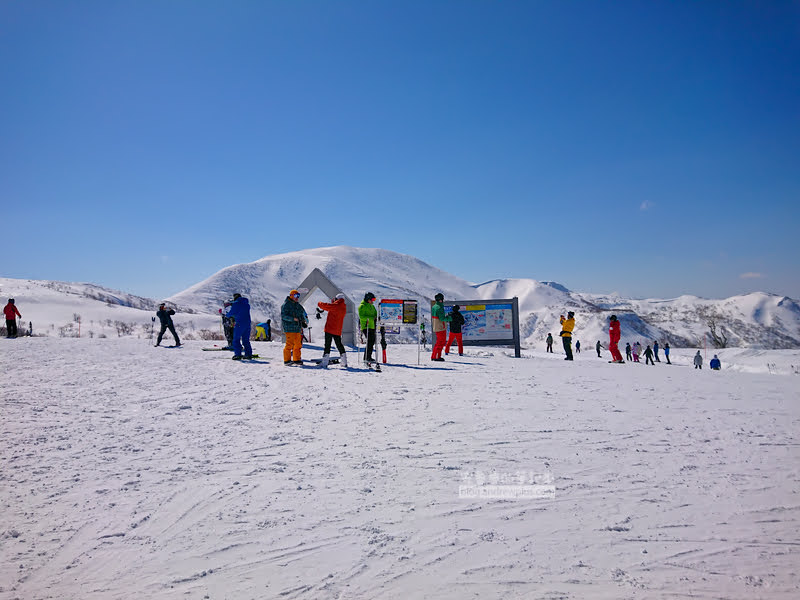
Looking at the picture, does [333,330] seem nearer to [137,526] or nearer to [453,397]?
[453,397]

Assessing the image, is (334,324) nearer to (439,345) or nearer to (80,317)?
(439,345)

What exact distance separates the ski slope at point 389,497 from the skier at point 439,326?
6.19 metres

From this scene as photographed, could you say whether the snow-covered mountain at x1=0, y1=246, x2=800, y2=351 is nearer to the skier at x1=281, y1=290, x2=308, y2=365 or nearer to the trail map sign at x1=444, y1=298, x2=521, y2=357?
the trail map sign at x1=444, y1=298, x2=521, y2=357

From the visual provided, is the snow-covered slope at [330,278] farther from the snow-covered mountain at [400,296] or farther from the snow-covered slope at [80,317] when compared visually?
the snow-covered slope at [80,317]

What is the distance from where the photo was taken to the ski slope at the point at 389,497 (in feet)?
9.46

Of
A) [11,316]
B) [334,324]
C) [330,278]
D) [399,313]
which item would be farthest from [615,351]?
[330,278]

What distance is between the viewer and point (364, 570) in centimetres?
291

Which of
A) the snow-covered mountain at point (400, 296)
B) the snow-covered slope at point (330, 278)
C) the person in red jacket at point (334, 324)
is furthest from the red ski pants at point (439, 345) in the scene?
the snow-covered slope at point (330, 278)

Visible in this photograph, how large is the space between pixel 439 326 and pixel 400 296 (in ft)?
271

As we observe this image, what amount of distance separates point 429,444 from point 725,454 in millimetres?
3462

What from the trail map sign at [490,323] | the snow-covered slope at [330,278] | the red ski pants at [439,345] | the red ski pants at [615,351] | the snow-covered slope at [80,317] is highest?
the snow-covered slope at [330,278]

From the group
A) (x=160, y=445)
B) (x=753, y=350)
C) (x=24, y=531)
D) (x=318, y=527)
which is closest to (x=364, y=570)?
(x=318, y=527)

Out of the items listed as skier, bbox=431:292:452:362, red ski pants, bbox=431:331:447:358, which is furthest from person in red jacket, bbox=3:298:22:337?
red ski pants, bbox=431:331:447:358

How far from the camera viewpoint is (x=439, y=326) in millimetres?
14594
